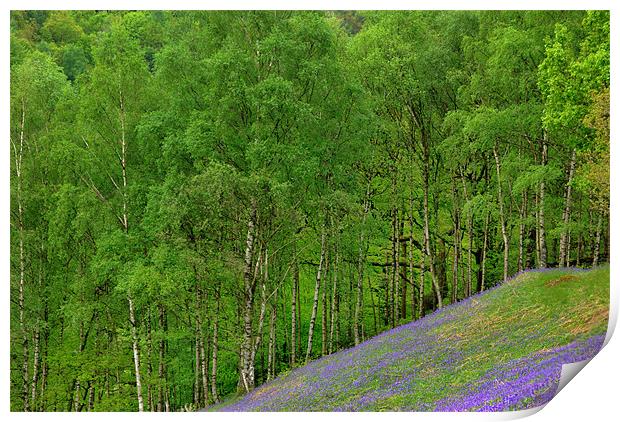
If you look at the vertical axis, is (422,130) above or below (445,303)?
above

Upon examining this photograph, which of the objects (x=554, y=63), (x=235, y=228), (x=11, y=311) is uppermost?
(x=554, y=63)

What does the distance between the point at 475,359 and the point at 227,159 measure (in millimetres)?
7912

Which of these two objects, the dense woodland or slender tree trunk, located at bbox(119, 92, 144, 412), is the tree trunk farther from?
the dense woodland

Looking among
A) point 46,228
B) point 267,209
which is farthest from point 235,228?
point 46,228

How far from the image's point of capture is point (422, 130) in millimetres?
23359

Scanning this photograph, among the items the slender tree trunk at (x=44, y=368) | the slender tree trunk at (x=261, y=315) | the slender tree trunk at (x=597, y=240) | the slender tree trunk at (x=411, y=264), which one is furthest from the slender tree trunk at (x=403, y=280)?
the slender tree trunk at (x=44, y=368)

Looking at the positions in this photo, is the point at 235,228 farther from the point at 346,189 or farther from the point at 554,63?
the point at 554,63

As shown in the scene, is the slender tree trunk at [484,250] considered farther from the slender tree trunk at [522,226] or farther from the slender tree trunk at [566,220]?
the slender tree trunk at [566,220]

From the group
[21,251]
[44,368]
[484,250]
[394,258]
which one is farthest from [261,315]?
[484,250]

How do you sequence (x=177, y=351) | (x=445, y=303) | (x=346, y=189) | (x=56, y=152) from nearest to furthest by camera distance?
(x=56, y=152)
(x=346, y=189)
(x=177, y=351)
(x=445, y=303)

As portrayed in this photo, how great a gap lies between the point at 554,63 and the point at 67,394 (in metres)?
15.8

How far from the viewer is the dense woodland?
18.4 metres

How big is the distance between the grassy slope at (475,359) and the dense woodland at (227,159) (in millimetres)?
1651

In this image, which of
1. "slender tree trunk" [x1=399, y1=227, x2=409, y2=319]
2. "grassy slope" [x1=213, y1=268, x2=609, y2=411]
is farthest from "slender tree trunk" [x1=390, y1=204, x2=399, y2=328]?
"grassy slope" [x1=213, y1=268, x2=609, y2=411]
